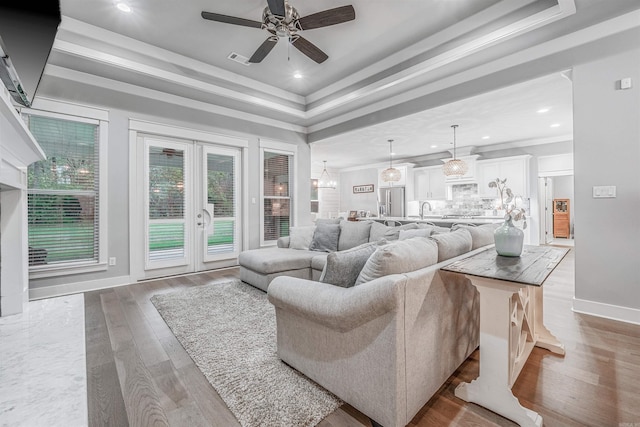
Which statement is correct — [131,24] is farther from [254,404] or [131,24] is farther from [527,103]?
[527,103]

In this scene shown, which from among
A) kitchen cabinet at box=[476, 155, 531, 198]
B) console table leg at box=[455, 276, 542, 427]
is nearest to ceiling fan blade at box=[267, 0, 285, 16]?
console table leg at box=[455, 276, 542, 427]

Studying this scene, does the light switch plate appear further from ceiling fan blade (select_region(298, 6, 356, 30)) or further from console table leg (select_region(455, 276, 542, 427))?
ceiling fan blade (select_region(298, 6, 356, 30))

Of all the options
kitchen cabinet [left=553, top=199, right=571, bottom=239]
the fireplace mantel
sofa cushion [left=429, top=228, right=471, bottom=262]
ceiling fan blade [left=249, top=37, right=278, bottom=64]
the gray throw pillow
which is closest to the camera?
the gray throw pillow

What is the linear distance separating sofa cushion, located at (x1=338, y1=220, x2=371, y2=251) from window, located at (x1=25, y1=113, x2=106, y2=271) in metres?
3.26

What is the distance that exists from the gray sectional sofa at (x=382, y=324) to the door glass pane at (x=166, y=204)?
3202mm

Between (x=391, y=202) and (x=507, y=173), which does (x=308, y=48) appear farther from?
(x=391, y=202)

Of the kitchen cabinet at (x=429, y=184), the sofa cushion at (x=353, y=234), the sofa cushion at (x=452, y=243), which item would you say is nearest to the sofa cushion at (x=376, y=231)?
the sofa cushion at (x=353, y=234)

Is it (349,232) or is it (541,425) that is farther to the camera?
(349,232)

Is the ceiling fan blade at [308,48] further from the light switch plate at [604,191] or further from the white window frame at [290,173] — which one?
the light switch plate at [604,191]

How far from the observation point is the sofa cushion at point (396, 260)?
4.61 feet

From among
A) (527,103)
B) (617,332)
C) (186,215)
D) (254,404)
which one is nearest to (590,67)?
(527,103)

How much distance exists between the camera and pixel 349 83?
A: 435 cm

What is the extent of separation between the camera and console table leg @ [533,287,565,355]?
6.67 feet

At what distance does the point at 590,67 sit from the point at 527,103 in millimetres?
1520
